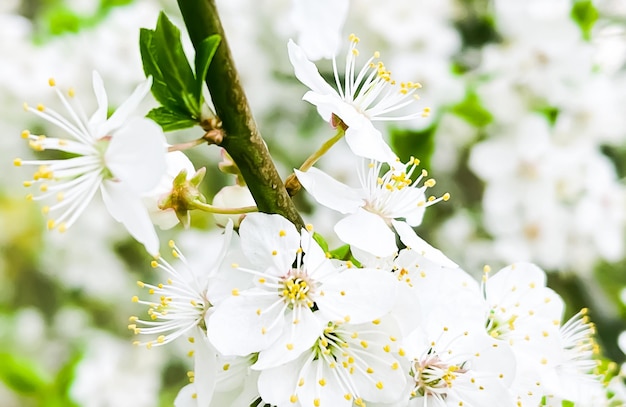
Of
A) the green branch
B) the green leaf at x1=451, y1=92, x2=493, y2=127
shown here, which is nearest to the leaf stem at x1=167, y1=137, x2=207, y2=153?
the green branch

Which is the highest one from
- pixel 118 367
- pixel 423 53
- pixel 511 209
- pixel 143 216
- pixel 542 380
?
pixel 143 216

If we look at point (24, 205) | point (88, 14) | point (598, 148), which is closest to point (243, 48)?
point (88, 14)

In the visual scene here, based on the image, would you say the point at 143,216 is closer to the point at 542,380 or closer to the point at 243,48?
the point at 542,380

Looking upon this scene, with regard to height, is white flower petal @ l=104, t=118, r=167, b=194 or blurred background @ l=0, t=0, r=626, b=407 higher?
white flower petal @ l=104, t=118, r=167, b=194

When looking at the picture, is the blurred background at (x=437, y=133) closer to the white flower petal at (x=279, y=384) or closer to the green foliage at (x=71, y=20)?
the green foliage at (x=71, y=20)

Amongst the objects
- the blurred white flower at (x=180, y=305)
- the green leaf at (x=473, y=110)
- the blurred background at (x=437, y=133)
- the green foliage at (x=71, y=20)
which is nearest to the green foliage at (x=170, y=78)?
the blurred white flower at (x=180, y=305)

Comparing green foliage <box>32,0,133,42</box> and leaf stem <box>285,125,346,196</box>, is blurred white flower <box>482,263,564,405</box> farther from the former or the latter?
green foliage <box>32,0,133,42</box>
